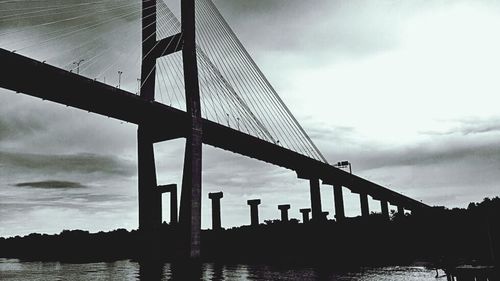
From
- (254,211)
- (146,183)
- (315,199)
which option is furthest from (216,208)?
(146,183)

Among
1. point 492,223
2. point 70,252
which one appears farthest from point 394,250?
point 70,252

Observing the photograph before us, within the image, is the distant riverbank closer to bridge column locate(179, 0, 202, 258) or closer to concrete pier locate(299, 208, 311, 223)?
bridge column locate(179, 0, 202, 258)

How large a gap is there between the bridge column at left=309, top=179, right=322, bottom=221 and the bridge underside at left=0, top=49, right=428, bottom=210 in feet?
28.0

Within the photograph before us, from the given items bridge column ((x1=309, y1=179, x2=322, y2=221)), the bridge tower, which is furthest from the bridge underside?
Answer: bridge column ((x1=309, y1=179, x2=322, y2=221))

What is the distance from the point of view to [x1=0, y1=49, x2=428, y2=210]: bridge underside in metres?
24.6

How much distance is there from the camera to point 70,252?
10675cm

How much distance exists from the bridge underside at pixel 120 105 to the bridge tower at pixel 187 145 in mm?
1087

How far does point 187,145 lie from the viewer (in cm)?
3350

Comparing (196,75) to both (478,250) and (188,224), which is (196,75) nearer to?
(188,224)

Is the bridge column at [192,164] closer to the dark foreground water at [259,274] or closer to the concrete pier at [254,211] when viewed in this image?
the dark foreground water at [259,274]

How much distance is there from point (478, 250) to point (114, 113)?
32.7m

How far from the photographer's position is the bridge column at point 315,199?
60.7 m

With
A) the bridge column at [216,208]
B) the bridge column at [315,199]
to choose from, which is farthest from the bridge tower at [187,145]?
the bridge column at [315,199]

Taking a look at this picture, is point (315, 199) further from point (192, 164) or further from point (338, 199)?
point (192, 164)
